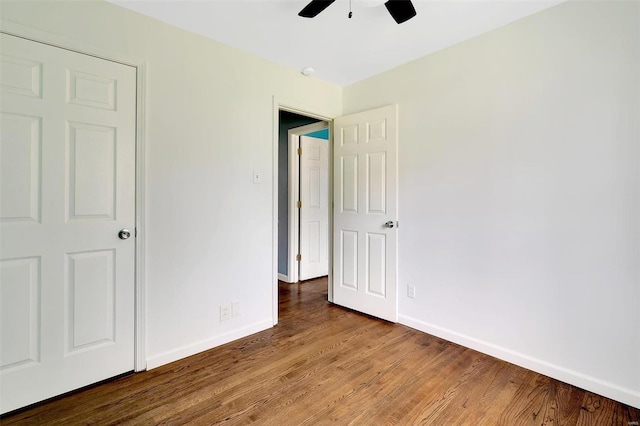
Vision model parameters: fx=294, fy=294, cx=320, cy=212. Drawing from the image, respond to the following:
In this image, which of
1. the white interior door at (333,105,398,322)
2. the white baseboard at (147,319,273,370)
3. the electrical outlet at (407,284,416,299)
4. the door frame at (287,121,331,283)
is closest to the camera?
the white baseboard at (147,319,273,370)

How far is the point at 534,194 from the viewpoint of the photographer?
199 cm

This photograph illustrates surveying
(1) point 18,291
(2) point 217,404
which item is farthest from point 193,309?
(1) point 18,291

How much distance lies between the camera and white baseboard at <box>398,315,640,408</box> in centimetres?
167

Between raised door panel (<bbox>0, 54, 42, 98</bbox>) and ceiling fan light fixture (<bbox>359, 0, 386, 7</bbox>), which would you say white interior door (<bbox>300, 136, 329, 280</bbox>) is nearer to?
ceiling fan light fixture (<bbox>359, 0, 386, 7</bbox>)

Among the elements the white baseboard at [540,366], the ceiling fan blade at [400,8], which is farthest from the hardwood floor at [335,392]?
the ceiling fan blade at [400,8]

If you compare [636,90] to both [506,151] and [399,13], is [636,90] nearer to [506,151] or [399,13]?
[506,151]

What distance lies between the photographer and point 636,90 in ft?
5.37

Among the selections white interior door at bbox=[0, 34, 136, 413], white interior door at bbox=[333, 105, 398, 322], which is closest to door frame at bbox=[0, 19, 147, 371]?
white interior door at bbox=[0, 34, 136, 413]

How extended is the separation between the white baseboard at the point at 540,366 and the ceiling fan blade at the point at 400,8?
2.30 m

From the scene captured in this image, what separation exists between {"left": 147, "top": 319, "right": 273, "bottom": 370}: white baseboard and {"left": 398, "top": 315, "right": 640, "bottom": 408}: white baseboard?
4.55ft

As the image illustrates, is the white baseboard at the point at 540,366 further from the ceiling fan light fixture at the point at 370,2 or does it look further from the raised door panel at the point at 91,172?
the raised door panel at the point at 91,172

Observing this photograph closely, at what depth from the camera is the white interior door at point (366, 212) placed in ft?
9.07

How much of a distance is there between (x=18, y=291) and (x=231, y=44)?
2129mm

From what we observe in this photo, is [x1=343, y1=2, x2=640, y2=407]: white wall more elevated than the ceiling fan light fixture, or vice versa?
the ceiling fan light fixture
